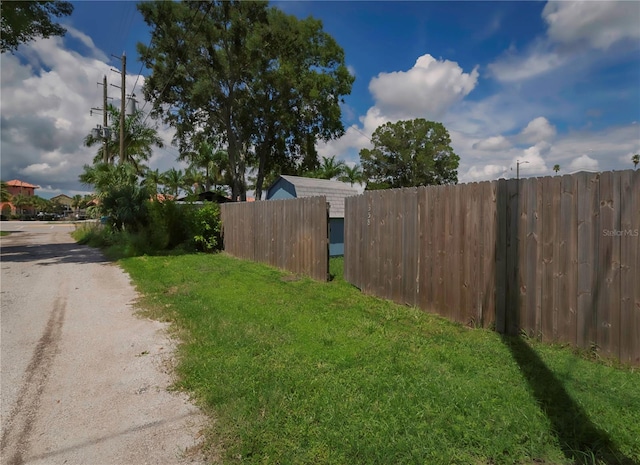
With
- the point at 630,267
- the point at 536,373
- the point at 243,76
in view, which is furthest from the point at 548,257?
the point at 243,76

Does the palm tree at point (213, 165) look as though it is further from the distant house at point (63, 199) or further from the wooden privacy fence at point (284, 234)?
the distant house at point (63, 199)

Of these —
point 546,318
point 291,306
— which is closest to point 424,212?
point 546,318

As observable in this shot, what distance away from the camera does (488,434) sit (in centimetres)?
228

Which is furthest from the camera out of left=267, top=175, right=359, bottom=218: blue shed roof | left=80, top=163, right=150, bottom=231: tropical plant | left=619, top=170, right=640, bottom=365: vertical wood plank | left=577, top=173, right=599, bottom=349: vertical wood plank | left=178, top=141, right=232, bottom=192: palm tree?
left=178, top=141, right=232, bottom=192: palm tree

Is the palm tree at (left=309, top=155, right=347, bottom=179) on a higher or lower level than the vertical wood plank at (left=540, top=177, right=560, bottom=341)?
higher

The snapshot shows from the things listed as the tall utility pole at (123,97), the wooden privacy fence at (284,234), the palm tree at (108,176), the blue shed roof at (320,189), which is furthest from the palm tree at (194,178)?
the wooden privacy fence at (284,234)

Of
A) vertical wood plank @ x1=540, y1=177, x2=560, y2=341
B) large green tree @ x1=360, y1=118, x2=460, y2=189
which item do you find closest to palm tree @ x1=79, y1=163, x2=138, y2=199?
vertical wood plank @ x1=540, y1=177, x2=560, y2=341

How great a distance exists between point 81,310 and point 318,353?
424 centimetres

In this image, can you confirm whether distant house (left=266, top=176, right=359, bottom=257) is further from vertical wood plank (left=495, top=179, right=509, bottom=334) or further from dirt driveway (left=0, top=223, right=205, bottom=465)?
vertical wood plank (left=495, top=179, right=509, bottom=334)

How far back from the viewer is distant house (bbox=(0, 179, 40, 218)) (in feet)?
205

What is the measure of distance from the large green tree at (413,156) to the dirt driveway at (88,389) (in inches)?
1562

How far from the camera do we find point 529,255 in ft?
12.9

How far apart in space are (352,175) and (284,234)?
36565mm

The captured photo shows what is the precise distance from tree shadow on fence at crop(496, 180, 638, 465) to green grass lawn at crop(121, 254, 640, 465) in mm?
11
